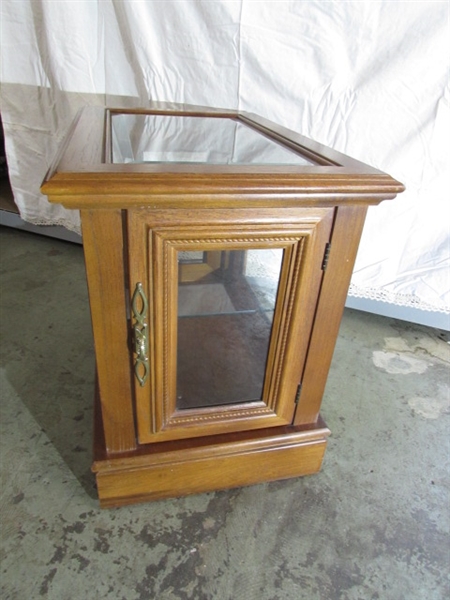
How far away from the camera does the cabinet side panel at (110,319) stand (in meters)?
0.56

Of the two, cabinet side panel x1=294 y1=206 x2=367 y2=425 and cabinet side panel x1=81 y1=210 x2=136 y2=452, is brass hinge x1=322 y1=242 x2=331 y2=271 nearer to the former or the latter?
cabinet side panel x1=294 y1=206 x2=367 y2=425

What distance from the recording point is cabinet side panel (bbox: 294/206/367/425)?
0.64m

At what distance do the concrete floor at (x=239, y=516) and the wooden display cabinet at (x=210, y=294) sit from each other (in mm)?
66

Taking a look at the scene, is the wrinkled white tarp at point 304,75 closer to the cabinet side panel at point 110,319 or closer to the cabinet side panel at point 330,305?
the cabinet side panel at point 330,305

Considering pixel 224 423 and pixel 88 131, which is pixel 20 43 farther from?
pixel 224 423

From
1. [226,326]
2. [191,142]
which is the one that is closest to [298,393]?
[226,326]

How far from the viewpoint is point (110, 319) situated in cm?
63

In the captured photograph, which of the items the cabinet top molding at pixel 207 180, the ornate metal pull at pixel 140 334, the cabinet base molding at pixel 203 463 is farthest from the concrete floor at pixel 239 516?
the cabinet top molding at pixel 207 180

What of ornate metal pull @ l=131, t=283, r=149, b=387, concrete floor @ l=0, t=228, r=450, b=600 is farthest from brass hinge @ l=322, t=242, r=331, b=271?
concrete floor @ l=0, t=228, r=450, b=600

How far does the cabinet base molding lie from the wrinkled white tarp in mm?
718

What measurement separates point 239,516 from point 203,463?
0.14 meters

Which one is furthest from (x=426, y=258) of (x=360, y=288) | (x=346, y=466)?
(x=346, y=466)

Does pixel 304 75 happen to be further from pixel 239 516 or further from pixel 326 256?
pixel 239 516

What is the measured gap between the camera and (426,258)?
4.35ft
